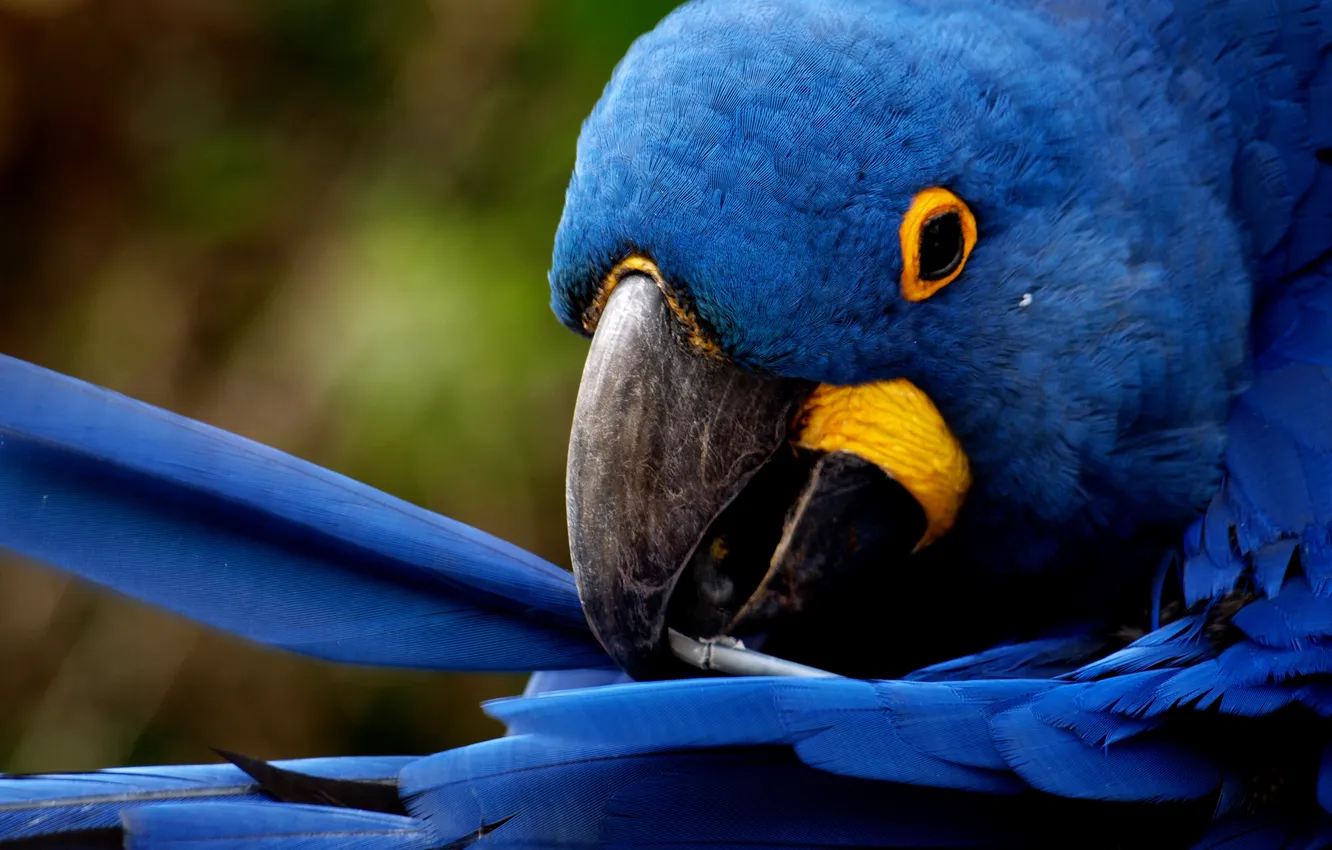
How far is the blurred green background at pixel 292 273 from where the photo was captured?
2.04m

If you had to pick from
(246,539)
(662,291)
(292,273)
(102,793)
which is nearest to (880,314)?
(662,291)

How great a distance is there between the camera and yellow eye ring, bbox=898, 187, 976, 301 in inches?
42.8

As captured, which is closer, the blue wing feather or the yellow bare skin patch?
the blue wing feather

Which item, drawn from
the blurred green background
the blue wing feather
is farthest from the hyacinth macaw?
the blurred green background

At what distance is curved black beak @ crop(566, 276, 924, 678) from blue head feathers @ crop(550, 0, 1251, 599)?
0.13 ft

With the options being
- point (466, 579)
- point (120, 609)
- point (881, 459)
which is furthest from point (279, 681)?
point (881, 459)

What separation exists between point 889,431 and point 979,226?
18cm

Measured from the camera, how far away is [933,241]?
1.10 m

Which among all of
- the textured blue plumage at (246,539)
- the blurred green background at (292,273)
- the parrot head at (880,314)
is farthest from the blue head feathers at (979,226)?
the blurred green background at (292,273)

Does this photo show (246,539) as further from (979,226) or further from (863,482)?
(979,226)

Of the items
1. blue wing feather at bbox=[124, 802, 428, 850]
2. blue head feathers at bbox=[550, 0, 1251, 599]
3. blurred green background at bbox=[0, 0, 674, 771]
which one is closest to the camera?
blue wing feather at bbox=[124, 802, 428, 850]

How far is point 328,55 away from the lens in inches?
89.5

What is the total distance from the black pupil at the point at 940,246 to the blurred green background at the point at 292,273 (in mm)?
991

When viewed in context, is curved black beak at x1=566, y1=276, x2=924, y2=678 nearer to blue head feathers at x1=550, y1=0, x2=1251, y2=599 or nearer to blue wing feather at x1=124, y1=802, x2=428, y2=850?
blue head feathers at x1=550, y1=0, x2=1251, y2=599
